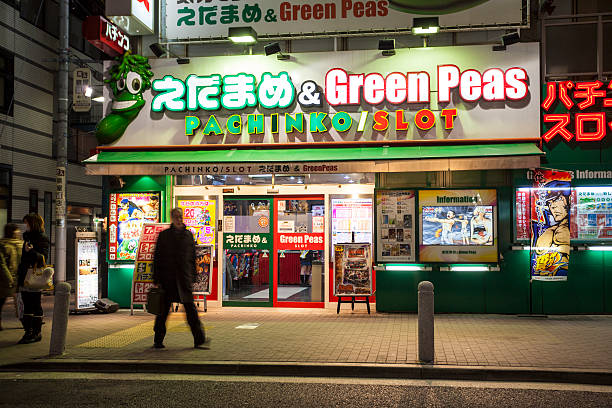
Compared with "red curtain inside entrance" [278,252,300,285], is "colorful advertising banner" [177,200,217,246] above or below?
above

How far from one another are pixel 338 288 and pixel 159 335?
432 centimetres

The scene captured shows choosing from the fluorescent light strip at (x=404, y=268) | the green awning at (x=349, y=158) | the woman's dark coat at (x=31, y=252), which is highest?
the green awning at (x=349, y=158)

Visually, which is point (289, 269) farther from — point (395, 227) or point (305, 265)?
point (395, 227)

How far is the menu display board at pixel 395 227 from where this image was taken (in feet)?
39.8

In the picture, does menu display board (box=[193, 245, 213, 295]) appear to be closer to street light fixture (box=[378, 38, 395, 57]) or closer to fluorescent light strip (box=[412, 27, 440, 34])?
street light fixture (box=[378, 38, 395, 57])

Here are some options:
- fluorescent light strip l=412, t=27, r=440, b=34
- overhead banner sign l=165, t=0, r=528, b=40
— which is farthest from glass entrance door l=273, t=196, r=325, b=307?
fluorescent light strip l=412, t=27, r=440, b=34

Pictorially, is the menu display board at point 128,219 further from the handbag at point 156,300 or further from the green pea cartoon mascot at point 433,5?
the green pea cartoon mascot at point 433,5

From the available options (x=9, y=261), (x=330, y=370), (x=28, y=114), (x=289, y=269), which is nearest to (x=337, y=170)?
(x=289, y=269)

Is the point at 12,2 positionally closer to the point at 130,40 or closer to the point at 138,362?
the point at 130,40

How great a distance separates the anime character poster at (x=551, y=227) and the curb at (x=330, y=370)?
13.9ft

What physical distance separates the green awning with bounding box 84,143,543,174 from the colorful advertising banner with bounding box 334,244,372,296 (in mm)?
1710

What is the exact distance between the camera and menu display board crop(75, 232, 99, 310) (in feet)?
40.9

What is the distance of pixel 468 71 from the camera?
12.0 m

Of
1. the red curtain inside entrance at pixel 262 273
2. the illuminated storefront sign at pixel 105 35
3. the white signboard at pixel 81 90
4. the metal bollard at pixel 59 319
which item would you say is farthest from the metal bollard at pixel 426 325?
the white signboard at pixel 81 90
